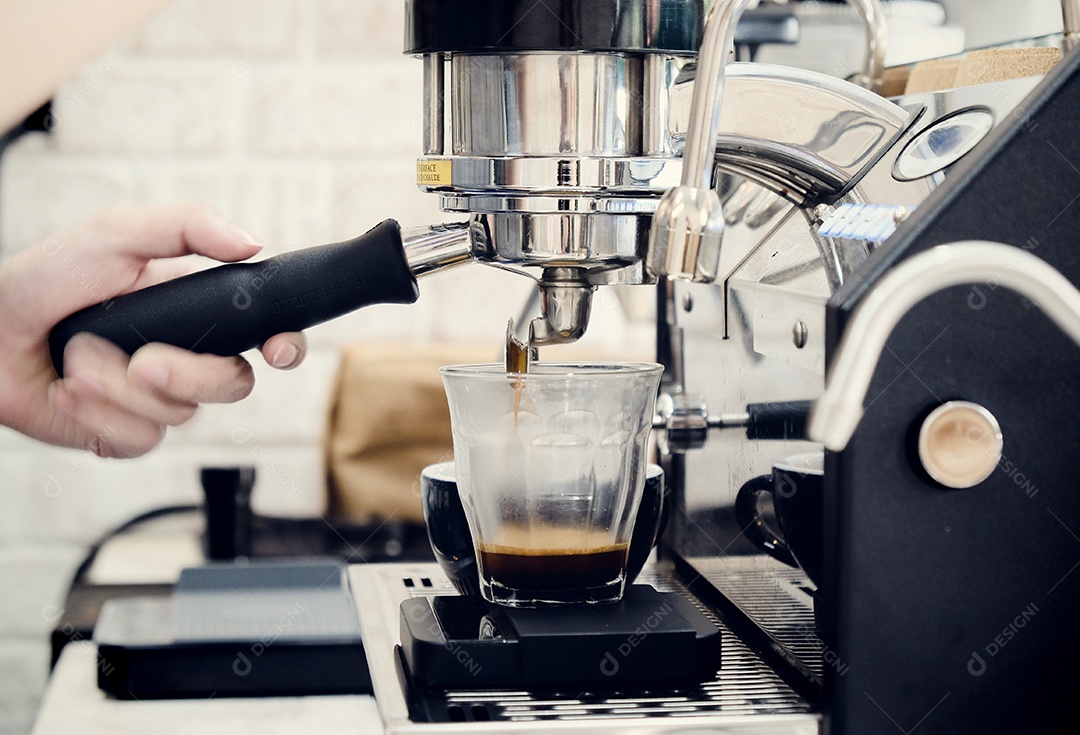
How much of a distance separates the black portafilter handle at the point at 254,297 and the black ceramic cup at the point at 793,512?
6.1 inches

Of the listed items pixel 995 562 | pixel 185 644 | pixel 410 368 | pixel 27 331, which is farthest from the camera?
pixel 410 368

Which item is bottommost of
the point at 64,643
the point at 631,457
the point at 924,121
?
the point at 64,643

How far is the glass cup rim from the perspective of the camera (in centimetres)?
46

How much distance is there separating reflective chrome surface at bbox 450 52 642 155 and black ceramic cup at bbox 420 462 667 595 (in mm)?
138

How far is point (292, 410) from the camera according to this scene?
4.00 feet

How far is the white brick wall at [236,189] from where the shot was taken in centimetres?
118

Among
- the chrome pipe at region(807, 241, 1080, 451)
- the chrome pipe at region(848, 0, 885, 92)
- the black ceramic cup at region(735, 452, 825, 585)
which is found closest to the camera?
the chrome pipe at region(807, 241, 1080, 451)

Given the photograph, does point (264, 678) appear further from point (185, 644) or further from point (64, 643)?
point (64, 643)

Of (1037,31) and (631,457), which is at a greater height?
(1037,31)

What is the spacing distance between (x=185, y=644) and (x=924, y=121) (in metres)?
0.38

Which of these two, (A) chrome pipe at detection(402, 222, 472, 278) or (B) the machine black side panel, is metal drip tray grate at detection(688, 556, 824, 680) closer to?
(B) the machine black side panel

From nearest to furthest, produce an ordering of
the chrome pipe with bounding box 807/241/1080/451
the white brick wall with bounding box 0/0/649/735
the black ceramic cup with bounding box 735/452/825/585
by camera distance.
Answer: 1. the chrome pipe with bounding box 807/241/1080/451
2. the black ceramic cup with bounding box 735/452/825/585
3. the white brick wall with bounding box 0/0/649/735

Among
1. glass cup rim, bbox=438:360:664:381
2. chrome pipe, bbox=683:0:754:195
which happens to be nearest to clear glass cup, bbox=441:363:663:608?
glass cup rim, bbox=438:360:664:381

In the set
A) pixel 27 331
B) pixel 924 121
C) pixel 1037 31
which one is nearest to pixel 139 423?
pixel 27 331
